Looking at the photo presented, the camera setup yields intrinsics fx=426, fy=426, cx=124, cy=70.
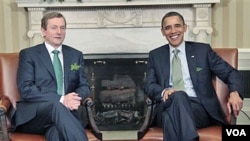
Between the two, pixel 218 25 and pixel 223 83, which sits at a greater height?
pixel 218 25

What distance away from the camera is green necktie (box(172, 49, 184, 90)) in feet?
10.1

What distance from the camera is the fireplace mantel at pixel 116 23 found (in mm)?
4465

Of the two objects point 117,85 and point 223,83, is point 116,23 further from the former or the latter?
point 223,83

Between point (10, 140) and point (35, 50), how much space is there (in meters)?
0.68

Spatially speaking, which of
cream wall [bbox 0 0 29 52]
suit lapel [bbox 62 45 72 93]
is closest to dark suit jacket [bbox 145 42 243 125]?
suit lapel [bbox 62 45 72 93]

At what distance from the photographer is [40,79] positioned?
291 centimetres

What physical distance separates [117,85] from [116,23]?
0.68m

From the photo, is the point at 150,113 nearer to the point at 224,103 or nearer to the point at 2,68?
the point at 224,103

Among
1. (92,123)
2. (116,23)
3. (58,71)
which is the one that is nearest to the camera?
(92,123)

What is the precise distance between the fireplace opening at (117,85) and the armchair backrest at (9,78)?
1.53 metres

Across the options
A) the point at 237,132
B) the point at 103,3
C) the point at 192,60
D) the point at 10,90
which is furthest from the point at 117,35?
the point at 237,132

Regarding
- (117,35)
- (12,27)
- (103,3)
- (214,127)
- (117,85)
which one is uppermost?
(103,3)

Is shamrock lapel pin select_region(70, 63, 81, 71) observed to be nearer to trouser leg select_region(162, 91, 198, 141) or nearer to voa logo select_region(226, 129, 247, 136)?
trouser leg select_region(162, 91, 198, 141)

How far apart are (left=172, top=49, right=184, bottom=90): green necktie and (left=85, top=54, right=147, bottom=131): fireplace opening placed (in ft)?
4.98
